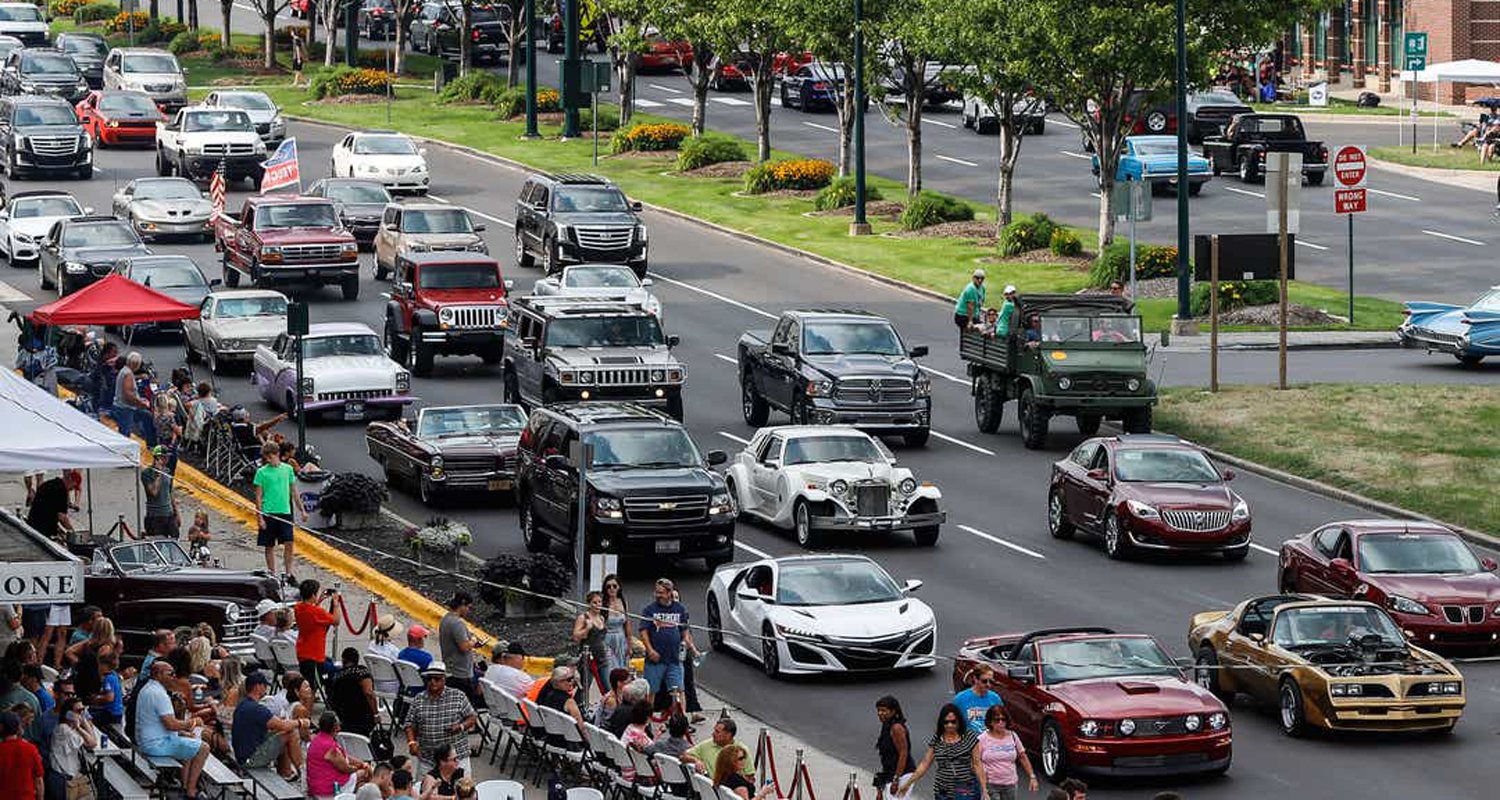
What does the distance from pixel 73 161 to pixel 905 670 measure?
46.8 m

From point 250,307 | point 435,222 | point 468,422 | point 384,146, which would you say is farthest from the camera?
point 384,146

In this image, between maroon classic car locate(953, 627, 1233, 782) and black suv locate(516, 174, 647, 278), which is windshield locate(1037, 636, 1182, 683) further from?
black suv locate(516, 174, 647, 278)

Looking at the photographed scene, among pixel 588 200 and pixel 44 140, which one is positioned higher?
pixel 44 140

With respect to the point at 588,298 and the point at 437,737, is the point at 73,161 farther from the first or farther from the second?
the point at 437,737

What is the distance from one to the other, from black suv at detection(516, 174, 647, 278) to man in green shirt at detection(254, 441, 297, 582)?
22927 mm

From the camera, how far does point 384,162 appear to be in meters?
64.9

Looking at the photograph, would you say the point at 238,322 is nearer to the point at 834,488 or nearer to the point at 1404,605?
the point at 834,488

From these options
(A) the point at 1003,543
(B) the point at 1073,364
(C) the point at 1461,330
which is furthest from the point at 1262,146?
(A) the point at 1003,543

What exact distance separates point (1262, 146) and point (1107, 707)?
5054cm

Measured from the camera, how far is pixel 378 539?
33281 millimetres

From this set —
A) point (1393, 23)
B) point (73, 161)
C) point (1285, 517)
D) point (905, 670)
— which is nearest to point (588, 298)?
point (1285, 517)

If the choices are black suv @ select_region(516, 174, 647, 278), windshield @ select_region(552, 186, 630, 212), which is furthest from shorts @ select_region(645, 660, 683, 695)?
windshield @ select_region(552, 186, 630, 212)

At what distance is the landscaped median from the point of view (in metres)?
37.4

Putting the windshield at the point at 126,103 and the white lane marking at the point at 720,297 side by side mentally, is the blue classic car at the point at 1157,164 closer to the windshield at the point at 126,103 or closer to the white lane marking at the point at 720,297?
the white lane marking at the point at 720,297
